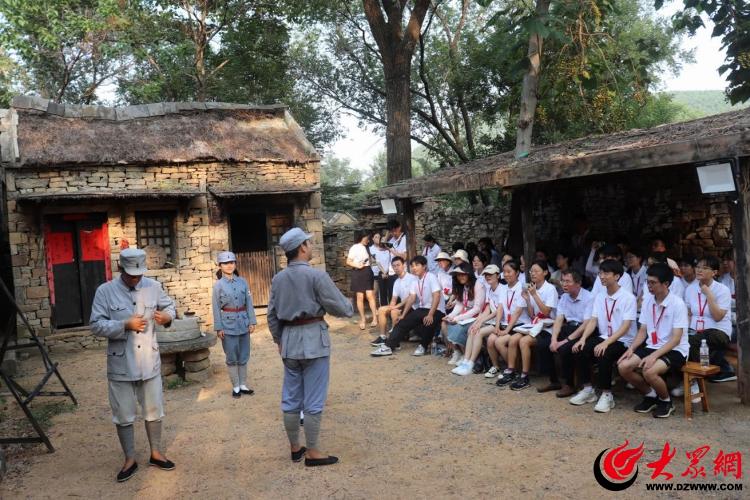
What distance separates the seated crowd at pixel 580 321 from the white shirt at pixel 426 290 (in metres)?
0.02

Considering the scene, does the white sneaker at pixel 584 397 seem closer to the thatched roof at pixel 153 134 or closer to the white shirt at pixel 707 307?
the white shirt at pixel 707 307

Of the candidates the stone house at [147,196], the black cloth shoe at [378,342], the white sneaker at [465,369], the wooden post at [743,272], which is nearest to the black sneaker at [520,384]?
the white sneaker at [465,369]

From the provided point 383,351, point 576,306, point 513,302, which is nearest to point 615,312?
point 576,306

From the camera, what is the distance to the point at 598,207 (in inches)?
446

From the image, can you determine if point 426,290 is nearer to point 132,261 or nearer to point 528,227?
point 528,227

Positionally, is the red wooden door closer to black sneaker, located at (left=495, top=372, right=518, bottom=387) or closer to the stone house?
the stone house

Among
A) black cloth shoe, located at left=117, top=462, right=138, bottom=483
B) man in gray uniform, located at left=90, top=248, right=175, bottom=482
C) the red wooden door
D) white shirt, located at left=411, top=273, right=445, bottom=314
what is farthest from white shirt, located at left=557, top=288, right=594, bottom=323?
the red wooden door

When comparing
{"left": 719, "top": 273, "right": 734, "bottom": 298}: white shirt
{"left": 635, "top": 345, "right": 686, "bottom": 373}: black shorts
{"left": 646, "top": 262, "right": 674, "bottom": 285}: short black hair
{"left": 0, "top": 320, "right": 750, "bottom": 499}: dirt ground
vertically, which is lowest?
{"left": 0, "top": 320, "right": 750, "bottom": 499}: dirt ground

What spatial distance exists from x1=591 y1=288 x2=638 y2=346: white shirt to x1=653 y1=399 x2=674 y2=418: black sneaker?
0.61 m

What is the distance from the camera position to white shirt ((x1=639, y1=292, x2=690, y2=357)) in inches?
202

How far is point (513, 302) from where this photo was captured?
22.2 ft

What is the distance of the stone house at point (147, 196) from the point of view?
10242 millimetres

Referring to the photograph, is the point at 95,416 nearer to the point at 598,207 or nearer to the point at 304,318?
the point at 304,318

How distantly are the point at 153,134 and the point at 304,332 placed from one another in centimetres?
857
